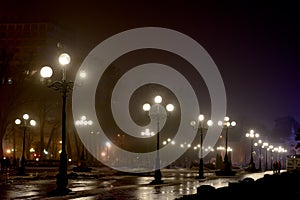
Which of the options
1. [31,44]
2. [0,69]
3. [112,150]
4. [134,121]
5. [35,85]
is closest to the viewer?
[0,69]

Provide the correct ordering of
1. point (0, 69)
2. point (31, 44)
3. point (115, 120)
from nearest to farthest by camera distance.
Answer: point (0, 69) < point (115, 120) < point (31, 44)

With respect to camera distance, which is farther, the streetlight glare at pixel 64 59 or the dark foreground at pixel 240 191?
the streetlight glare at pixel 64 59

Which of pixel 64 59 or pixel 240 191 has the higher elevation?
pixel 64 59

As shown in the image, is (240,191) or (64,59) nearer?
(240,191)

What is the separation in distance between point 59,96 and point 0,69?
582 inches

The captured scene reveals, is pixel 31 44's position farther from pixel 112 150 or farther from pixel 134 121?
pixel 134 121

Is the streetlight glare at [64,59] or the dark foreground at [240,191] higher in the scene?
the streetlight glare at [64,59]

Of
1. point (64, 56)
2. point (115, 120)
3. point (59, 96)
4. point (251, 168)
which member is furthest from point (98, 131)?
point (64, 56)

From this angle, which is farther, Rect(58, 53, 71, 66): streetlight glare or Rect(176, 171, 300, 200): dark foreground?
Rect(58, 53, 71, 66): streetlight glare

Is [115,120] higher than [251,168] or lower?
higher

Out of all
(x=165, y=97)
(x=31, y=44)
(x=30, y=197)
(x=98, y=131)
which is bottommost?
(x=30, y=197)

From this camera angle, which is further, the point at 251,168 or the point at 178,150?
the point at 178,150

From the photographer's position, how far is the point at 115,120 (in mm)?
74000

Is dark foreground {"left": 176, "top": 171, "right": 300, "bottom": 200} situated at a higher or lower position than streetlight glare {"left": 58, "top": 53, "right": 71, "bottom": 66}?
lower
